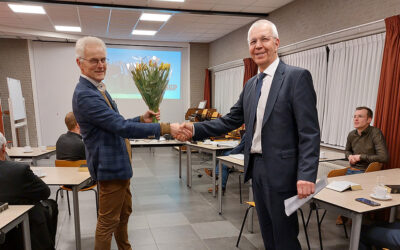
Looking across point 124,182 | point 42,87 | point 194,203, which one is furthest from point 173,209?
point 42,87

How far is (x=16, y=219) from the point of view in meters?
1.58

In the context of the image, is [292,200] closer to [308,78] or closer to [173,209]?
[308,78]

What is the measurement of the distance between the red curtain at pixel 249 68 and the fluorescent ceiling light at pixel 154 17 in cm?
207

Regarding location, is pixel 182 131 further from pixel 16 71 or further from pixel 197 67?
pixel 16 71

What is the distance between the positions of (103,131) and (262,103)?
100 cm

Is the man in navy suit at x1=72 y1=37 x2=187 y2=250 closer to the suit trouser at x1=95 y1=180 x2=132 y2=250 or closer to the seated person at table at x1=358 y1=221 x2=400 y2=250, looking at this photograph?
the suit trouser at x1=95 y1=180 x2=132 y2=250

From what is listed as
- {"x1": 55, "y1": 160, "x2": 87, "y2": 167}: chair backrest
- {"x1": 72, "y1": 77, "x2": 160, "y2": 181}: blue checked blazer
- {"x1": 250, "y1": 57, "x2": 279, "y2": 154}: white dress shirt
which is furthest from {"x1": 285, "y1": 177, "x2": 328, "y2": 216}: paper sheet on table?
{"x1": 55, "y1": 160, "x2": 87, "y2": 167}: chair backrest

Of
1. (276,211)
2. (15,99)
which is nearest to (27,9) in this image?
(15,99)

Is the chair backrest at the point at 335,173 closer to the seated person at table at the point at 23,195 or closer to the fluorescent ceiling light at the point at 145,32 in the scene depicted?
the seated person at table at the point at 23,195

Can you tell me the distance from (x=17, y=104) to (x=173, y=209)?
577 cm

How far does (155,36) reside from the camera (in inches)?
319

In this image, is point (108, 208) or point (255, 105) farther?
point (108, 208)

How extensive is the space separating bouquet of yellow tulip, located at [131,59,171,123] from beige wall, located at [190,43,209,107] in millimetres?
6950

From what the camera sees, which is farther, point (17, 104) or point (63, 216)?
point (17, 104)
